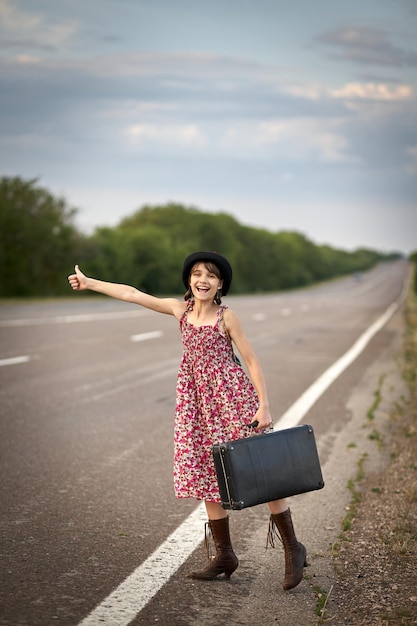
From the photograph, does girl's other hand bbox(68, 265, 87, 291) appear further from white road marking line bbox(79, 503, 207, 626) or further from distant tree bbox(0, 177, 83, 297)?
distant tree bbox(0, 177, 83, 297)

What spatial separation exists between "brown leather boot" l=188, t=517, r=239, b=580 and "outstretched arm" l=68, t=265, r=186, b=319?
112cm

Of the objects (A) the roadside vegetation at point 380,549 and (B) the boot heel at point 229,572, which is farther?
(B) the boot heel at point 229,572

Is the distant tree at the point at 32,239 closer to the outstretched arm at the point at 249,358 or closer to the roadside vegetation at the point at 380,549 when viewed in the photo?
the roadside vegetation at the point at 380,549

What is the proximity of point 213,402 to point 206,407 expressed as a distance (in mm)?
45

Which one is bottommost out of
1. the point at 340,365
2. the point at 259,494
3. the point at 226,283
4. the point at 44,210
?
the point at 340,365

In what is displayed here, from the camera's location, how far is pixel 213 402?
13.7 feet

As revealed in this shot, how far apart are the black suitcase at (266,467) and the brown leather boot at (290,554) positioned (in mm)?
271

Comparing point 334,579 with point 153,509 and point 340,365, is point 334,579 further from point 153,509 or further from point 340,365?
point 340,365

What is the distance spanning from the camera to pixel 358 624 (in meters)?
3.55

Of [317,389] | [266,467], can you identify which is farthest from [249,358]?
[317,389]

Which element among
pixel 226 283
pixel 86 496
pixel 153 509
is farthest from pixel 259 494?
pixel 86 496

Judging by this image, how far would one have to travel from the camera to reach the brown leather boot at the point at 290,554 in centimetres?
400

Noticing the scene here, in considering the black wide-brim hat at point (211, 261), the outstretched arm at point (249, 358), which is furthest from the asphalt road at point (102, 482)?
the black wide-brim hat at point (211, 261)

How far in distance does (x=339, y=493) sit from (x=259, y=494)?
2.15 m
